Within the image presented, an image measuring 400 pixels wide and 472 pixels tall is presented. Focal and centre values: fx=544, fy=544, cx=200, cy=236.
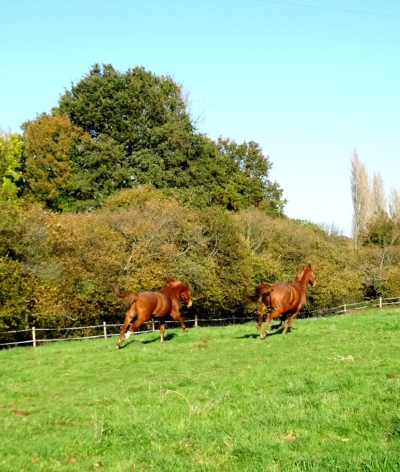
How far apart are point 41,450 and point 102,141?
143ft

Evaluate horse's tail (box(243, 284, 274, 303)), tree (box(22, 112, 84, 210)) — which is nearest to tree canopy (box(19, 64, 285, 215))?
tree (box(22, 112, 84, 210))

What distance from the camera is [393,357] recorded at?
13930 mm

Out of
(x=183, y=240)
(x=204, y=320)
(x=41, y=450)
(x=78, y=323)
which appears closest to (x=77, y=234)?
(x=78, y=323)

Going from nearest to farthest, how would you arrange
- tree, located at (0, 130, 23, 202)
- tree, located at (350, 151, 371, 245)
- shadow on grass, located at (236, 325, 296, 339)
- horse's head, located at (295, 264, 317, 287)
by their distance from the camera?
shadow on grass, located at (236, 325, 296, 339) < horse's head, located at (295, 264, 317, 287) < tree, located at (0, 130, 23, 202) < tree, located at (350, 151, 371, 245)

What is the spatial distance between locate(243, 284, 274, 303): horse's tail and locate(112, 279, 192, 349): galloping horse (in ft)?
9.64

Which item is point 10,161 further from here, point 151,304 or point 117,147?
point 151,304

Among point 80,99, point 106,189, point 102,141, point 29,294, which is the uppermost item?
point 80,99

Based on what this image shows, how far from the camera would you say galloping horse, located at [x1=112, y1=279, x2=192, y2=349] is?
1967cm

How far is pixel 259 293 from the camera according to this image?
19.7 m

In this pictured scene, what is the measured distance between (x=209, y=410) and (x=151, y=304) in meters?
11.3

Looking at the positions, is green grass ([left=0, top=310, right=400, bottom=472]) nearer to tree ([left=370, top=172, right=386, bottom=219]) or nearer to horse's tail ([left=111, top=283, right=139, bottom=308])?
horse's tail ([left=111, top=283, right=139, bottom=308])

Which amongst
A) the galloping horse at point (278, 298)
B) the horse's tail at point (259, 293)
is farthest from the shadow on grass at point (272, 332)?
the horse's tail at point (259, 293)

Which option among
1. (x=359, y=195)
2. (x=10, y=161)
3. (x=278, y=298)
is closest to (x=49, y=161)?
(x=10, y=161)

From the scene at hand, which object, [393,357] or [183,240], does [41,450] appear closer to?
[393,357]
